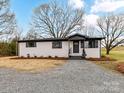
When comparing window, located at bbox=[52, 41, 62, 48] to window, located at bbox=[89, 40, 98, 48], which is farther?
window, located at bbox=[52, 41, 62, 48]

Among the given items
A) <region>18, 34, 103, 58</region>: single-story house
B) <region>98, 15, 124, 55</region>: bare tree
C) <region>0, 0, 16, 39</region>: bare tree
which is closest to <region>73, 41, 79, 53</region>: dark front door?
<region>18, 34, 103, 58</region>: single-story house

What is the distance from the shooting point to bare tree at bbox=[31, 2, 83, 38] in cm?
4621

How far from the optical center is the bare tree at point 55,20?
4621 centimetres

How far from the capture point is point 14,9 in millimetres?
35125

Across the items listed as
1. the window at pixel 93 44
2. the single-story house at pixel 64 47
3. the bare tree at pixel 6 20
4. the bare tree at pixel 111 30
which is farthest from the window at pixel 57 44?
the bare tree at pixel 111 30

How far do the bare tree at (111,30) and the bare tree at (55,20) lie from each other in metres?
5.86

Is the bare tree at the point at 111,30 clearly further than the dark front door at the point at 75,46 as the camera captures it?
Yes

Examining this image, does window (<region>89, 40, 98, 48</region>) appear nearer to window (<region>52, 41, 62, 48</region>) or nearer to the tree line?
window (<region>52, 41, 62, 48</region>)

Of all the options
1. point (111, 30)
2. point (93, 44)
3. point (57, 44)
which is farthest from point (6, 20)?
point (111, 30)

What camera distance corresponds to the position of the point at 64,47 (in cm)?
2725

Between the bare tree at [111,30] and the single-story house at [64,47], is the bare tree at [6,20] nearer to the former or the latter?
the single-story house at [64,47]

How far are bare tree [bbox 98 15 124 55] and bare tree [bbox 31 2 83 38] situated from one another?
5862 millimetres

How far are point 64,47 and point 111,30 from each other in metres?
23.2

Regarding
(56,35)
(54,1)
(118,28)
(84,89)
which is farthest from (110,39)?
(84,89)
